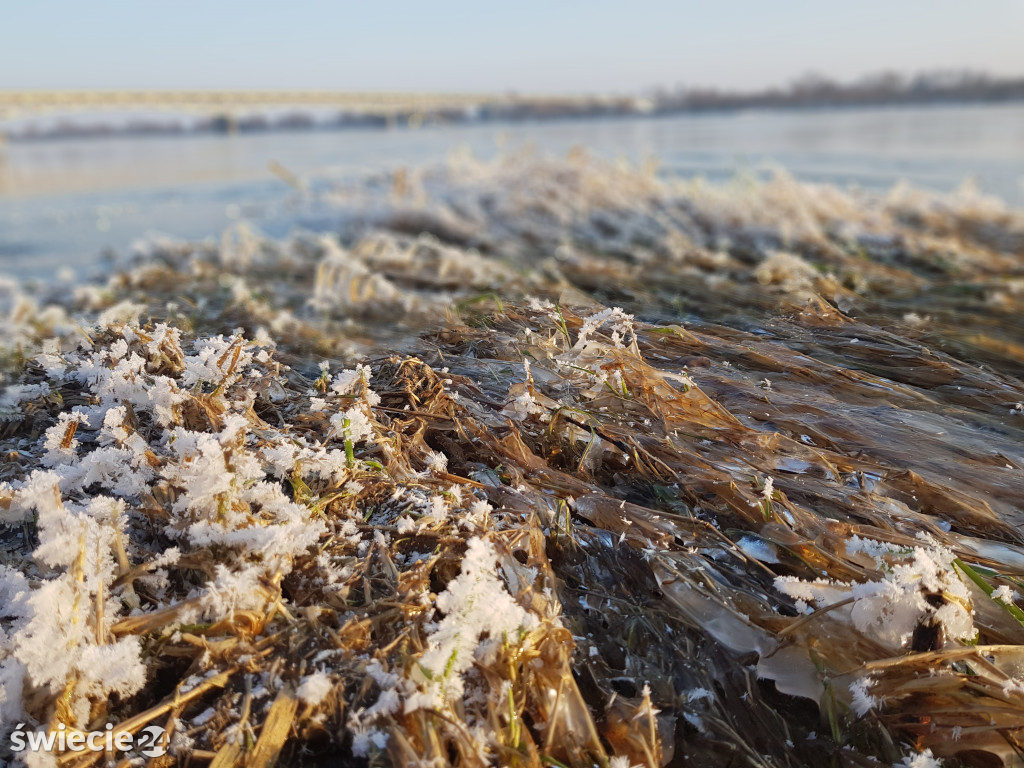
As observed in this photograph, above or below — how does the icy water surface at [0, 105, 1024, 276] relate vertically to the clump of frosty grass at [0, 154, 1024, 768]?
below

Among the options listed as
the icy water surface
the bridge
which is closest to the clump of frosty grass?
the icy water surface

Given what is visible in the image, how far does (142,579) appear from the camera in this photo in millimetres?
1061

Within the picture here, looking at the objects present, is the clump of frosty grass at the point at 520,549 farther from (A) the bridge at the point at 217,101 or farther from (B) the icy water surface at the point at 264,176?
(A) the bridge at the point at 217,101

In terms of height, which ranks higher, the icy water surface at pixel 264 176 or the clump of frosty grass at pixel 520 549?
the clump of frosty grass at pixel 520 549

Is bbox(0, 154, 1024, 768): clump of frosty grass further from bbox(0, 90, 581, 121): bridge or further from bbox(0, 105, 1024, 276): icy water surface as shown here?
bbox(0, 90, 581, 121): bridge

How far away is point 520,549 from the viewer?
120 centimetres

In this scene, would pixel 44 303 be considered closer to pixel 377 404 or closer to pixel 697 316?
pixel 377 404

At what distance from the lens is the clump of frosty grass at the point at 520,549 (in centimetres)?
93

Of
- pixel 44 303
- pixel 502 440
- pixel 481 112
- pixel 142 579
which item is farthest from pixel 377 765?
pixel 481 112

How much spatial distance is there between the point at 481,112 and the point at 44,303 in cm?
5466

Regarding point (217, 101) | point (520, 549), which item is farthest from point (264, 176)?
point (217, 101)

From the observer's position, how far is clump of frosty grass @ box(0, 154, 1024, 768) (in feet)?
3.05

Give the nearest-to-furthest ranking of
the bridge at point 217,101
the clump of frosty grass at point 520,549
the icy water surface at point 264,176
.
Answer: the clump of frosty grass at point 520,549 < the icy water surface at point 264,176 < the bridge at point 217,101

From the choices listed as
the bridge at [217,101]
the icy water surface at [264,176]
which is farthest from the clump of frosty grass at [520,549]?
the bridge at [217,101]
